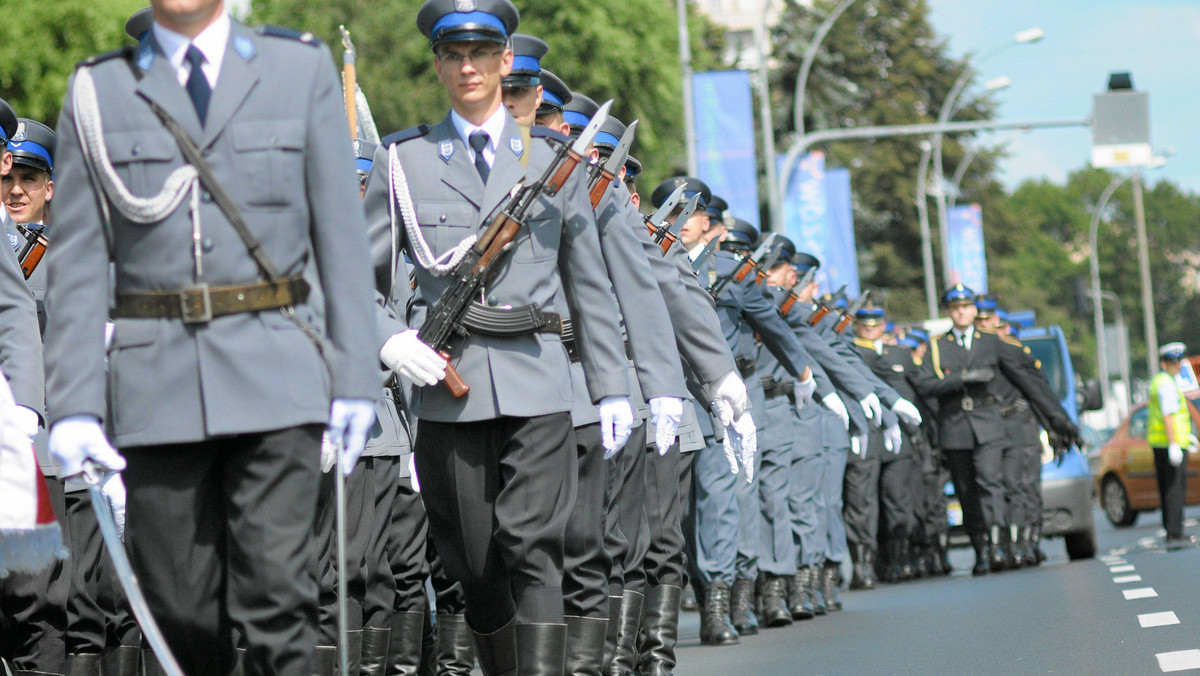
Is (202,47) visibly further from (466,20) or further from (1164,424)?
(1164,424)

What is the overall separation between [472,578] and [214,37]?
2086 millimetres

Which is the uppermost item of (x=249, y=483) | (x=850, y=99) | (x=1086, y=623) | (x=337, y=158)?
(x=850, y=99)

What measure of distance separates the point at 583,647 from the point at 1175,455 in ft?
52.2

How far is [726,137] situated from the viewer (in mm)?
23953

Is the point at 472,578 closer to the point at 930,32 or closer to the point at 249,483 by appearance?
the point at 249,483

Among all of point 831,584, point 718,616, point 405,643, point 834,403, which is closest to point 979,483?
point 831,584

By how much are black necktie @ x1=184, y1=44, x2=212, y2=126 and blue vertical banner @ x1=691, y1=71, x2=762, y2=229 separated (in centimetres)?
1915

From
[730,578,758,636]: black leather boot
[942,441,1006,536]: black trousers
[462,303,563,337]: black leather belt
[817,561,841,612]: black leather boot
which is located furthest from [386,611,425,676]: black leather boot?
[942,441,1006,536]: black trousers

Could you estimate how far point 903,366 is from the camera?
1822cm

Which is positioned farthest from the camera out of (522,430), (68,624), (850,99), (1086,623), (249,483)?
(850,99)

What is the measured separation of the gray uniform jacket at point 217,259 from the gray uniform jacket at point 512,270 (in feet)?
4.72

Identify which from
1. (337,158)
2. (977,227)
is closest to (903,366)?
(337,158)

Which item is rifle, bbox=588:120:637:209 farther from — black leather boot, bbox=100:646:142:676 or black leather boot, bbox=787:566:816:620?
black leather boot, bbox=787:566:816:620

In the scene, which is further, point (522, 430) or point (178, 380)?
point (522, 430)
